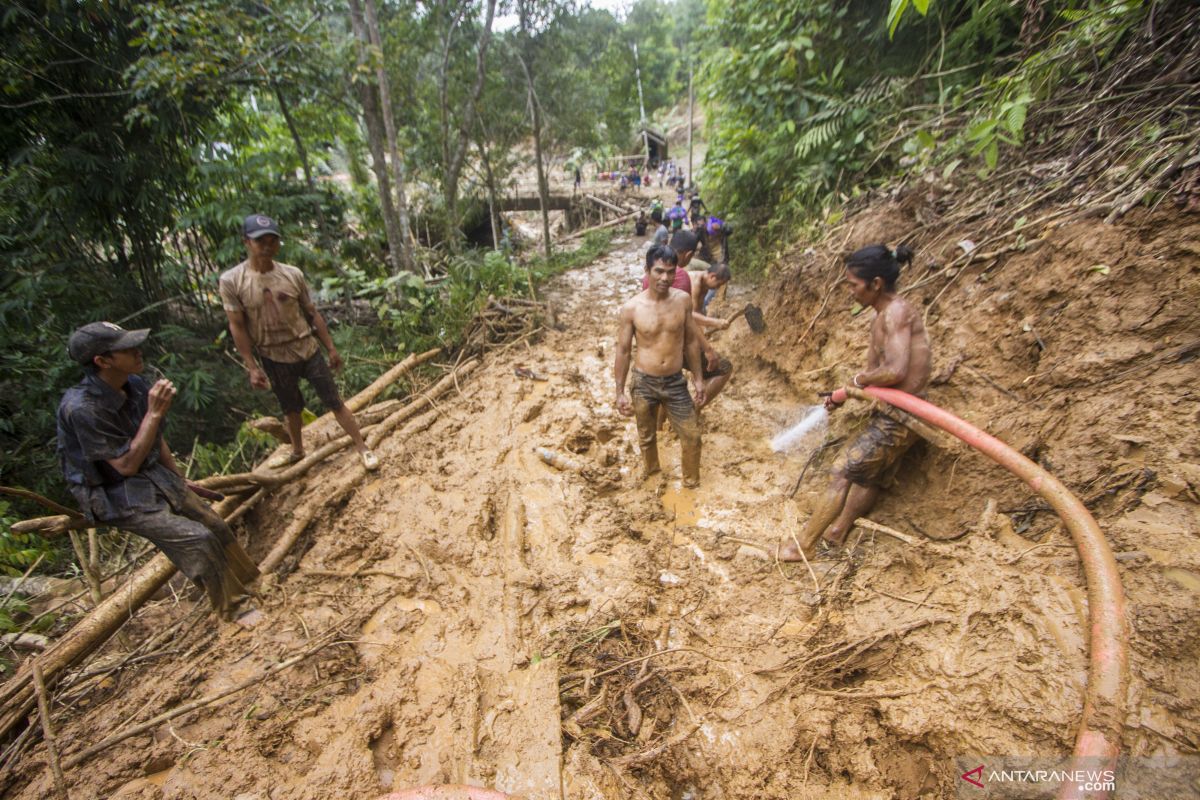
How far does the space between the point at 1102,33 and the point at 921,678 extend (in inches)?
201

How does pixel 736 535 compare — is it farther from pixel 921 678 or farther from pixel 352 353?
pixel 352 353

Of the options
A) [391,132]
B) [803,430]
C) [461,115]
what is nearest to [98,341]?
[803,430]

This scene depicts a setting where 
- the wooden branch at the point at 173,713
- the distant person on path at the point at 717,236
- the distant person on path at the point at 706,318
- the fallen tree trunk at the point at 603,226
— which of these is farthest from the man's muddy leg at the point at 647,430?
the fallen tree trunk at the point at 603,226

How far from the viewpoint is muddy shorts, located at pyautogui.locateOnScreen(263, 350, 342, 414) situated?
381 cm

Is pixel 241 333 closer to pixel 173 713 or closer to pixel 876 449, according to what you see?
pixel 173 713

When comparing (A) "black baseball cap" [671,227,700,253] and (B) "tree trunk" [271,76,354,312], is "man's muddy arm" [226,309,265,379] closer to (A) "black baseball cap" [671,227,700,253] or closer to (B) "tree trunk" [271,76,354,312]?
(A) "black baseball cap" [671,227,700,253]

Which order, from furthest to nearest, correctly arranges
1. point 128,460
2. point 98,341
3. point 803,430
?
point 803,430 < point 128,460 < point 98,341

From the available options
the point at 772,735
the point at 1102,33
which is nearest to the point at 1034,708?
the point at 772,735

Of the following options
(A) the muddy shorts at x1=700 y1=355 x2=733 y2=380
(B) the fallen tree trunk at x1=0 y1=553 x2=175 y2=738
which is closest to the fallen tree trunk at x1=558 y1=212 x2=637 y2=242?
(A) the muddy shorts at x1=700 y1=355 x2=733 y2=380

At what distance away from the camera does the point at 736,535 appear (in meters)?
3.57

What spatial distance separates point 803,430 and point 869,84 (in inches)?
183

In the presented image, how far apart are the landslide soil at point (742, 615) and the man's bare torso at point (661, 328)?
1.13 metres

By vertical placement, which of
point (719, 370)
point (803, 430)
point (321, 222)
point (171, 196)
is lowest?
point (803, 430)

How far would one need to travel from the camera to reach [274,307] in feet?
11.7
